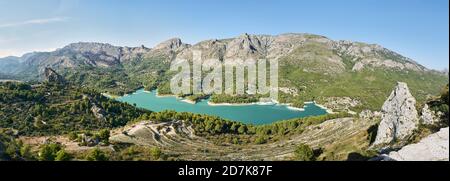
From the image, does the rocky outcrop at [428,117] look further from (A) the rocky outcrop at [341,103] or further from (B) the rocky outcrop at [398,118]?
(A) the rocky outcrop at [341,103]

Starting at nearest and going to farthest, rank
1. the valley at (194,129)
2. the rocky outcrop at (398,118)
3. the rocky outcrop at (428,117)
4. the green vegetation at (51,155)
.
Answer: the rocky outcrop at (428,117) < the green vegetation at (51,155) < the rocky outcrop at (398,118) < the valley at (194,129)

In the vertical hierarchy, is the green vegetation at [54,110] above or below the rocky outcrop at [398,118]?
below

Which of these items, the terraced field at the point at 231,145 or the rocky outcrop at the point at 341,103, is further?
the rocky outcrop at the point at 341,103

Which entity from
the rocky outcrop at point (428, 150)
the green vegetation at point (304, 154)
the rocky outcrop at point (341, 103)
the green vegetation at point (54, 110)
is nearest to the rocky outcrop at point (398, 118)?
the green vegetation at point (304, 154)

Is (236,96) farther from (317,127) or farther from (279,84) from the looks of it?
(317,127)

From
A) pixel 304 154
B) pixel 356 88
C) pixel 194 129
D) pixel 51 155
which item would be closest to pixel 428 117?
pixel 304 154

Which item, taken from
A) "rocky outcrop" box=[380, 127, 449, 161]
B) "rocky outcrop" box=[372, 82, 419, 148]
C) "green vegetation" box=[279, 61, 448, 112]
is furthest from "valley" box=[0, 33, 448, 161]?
"green vegetation" box=[279, 61, 448, 112]
